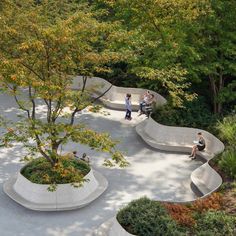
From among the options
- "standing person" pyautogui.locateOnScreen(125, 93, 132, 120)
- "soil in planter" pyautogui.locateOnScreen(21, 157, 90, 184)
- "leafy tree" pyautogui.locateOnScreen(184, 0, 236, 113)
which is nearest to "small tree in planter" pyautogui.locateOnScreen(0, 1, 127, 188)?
"soil in planter" pyautogui.locateOnScreen(21, 157, 90, 184)

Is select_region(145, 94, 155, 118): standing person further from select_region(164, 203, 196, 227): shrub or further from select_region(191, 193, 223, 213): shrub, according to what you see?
select_region(164, 203, 196, 227): shrub

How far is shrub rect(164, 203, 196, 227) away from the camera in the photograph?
12.7 meters

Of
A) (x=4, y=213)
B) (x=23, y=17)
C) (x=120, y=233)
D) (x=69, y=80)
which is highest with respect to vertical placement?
(x=23, y=17)

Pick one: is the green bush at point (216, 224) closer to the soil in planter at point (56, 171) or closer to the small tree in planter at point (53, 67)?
the small tree in planter at point (53, 67)

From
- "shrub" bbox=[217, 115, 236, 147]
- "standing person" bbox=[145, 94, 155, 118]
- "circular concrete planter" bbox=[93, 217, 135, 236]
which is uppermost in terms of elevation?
"shrub" bbox=[217, 115, 236, 147]

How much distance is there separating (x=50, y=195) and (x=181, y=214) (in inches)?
173

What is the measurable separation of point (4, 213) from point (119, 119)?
31.7 ft

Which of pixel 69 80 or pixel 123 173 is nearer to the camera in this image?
pixel 69 80

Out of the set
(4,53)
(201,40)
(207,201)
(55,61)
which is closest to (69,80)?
(55,61)

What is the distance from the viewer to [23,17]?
52.5 feet

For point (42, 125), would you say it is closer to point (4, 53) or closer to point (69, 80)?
point (69, 80)

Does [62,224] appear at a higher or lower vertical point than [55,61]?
lower

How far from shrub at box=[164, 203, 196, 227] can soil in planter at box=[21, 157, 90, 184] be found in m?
2.99

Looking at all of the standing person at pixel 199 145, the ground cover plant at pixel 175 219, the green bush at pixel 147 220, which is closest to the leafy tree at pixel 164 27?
the standing person at pixel 199 145
